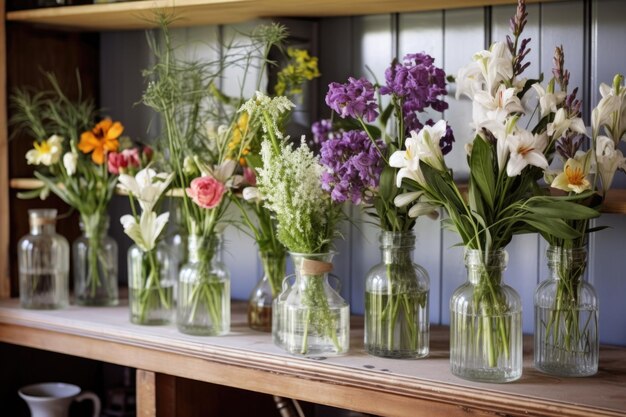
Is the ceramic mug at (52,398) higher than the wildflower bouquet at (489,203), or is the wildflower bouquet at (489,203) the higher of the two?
the wildflower bouquet at (489,203)

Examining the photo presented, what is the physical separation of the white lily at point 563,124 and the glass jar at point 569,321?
8.7 inches

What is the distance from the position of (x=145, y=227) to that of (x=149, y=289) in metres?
0.14

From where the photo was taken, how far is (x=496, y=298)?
5.39 feet

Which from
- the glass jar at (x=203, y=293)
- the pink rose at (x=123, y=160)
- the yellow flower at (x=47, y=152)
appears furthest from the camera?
the yellow flower at (x=47, y=152)

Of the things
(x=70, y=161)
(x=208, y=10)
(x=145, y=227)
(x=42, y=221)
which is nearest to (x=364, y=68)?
(x=208, y=10)

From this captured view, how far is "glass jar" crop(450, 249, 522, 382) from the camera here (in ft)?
5.35

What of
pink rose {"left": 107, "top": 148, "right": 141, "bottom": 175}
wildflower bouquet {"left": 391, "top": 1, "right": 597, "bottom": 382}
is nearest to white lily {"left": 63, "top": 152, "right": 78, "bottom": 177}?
pink rose {"left": 107, "top": 148, "right": 141, "bottom": 175}

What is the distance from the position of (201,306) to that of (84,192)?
487 mm

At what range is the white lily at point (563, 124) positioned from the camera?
1570 millimetres

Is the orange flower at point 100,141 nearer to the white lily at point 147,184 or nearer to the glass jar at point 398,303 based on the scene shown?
the white lily at point 147,184

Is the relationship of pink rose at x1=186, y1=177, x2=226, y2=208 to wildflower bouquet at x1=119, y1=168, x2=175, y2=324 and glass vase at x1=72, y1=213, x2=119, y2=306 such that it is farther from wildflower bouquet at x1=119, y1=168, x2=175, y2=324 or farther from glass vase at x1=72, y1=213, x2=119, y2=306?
glass vase at x1=72, y1=213, x2=119, y2=306

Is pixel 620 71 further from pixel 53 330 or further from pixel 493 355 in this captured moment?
pixel 53 330

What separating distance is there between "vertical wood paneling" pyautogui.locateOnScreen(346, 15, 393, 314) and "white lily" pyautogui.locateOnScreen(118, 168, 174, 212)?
17.0 inches

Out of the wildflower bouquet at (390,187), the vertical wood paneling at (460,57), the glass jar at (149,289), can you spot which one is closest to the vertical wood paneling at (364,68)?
the vertical wood paneling at (460,57)
